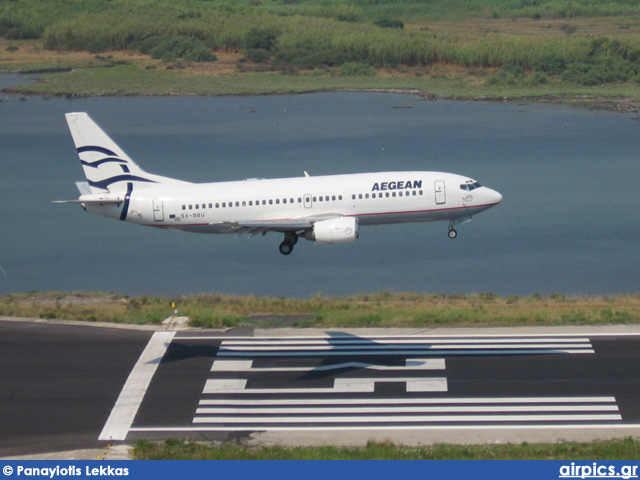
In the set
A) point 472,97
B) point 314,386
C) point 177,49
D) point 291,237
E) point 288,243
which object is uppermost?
point 314,386

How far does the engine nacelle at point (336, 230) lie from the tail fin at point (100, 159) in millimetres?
13134

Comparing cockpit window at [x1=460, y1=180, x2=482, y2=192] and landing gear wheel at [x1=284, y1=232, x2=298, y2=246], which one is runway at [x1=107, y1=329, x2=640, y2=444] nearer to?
cockpit window at [x1=460, y1=180, x2=482, y2=192]

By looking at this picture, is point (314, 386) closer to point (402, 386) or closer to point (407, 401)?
point (402, 386)

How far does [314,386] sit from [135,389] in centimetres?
741

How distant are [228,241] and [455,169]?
1186 inches

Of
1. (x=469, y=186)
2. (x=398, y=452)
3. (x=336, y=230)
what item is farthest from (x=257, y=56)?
(x=398, y=452)

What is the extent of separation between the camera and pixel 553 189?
106438mm

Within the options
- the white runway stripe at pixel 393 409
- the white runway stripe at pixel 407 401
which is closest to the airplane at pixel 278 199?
the white runway stripe at pixel 407 401

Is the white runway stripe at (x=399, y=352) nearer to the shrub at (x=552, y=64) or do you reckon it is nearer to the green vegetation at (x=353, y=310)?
the green vegetation at (x=353, y=310)


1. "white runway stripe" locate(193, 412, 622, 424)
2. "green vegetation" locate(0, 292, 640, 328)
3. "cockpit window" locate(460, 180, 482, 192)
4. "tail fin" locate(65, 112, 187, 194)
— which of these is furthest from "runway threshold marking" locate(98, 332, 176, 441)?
"cockpit window" locate(460, 180, 482, 192)

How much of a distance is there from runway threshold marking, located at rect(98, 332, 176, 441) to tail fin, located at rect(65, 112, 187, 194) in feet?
66.3

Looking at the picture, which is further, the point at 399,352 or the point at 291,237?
the point at 291,237

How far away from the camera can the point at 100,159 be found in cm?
6950

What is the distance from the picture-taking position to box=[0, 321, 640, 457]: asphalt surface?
39.3 m
